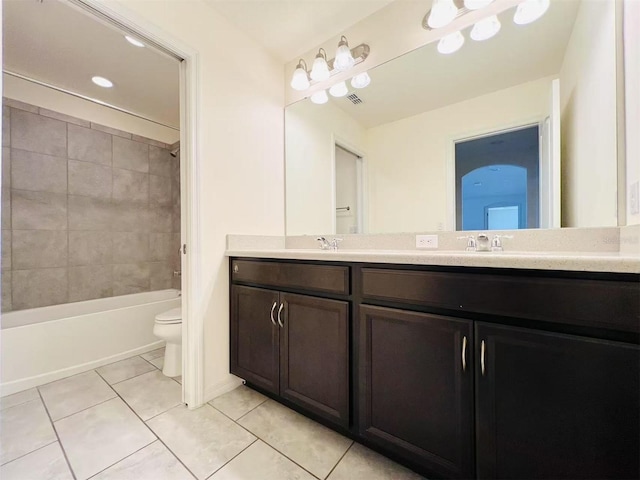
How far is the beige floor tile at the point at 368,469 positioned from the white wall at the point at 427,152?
1.16 meters

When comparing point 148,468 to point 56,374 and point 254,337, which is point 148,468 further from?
point 56,374

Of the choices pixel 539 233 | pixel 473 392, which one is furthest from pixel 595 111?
pixel 473 392

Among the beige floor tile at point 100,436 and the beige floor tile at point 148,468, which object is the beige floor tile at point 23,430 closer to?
the beige floor tile at point 100,436

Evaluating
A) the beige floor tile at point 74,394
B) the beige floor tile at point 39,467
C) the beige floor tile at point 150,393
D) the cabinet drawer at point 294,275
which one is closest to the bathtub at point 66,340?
the beige floor tile at point 74,394

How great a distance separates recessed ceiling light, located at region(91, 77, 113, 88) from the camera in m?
2.21

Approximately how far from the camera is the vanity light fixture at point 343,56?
5.47ft

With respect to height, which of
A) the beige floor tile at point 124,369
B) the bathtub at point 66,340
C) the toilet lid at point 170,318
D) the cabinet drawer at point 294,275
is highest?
the cabinet drawer at point 294,275

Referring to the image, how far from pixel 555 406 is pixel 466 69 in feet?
5.24

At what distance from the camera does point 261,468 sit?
3.55ft

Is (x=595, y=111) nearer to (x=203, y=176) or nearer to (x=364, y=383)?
(x=364, y=383)

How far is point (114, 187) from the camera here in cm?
272

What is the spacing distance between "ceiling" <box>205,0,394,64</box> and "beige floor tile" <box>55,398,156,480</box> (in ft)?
8.09

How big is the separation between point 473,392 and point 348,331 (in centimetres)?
49

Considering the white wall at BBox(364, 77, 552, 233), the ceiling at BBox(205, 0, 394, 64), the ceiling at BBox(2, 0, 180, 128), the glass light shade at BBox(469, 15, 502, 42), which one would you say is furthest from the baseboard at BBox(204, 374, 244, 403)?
the glass light shade at BBox(469, 15, 502, 42)
